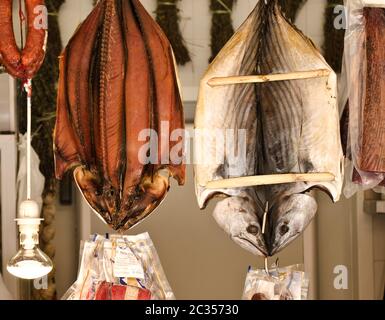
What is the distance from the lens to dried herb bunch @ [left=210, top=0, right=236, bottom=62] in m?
3.62

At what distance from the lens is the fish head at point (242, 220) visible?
9.80 ft

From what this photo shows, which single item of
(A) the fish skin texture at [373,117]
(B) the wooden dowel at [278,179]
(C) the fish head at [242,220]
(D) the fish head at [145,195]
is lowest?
(C) the fish head at [242,220]

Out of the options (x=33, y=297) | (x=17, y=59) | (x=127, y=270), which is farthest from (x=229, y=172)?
(x=33, y=297)

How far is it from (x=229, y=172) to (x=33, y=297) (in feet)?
3.55

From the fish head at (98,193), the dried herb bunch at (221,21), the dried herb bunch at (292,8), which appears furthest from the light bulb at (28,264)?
the dried herb bunch at (292,8)

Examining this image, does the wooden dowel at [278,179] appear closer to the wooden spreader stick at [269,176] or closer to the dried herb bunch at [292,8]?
the wooden spreader stick at [269,176]

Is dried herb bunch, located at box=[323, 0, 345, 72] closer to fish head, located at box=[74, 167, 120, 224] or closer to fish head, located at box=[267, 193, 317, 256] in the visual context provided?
fish head, located at box=[267, 193, 317, 256]

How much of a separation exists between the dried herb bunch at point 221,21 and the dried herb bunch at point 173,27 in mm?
124

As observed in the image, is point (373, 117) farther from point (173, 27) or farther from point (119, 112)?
point (173, 27)

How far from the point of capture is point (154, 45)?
3.05 metres

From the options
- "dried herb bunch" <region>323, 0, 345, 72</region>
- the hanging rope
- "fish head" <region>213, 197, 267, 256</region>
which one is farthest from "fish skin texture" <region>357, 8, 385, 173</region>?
the hanging rope

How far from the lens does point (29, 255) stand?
289 centimetres

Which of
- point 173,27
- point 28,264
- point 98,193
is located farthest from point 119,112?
point 173,27

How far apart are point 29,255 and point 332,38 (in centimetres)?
150
